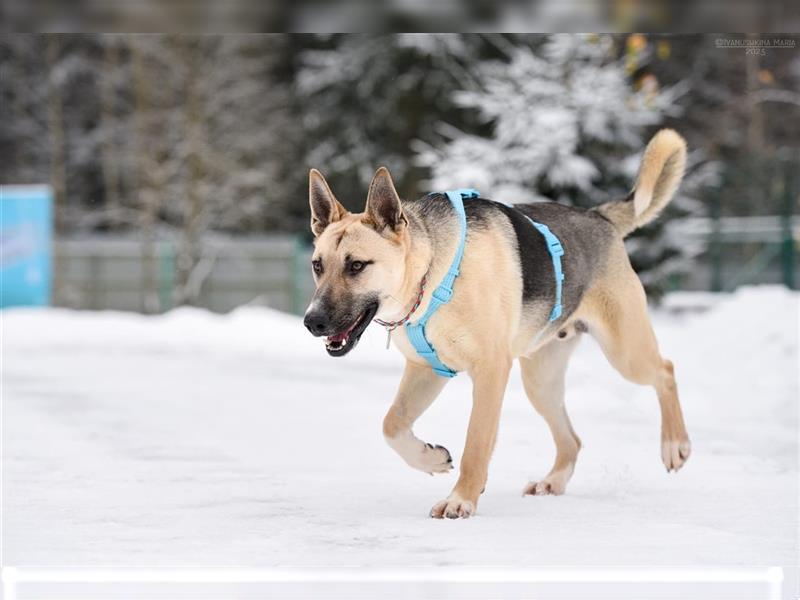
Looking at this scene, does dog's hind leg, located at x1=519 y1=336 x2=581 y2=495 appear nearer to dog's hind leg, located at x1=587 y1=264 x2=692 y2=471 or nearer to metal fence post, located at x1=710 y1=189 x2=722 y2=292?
dog's hind leg, located at x1=587 y1=264 x2=692 y2=471

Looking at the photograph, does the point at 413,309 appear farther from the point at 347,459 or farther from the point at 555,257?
the point at 347,459

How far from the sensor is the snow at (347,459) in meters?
3.78

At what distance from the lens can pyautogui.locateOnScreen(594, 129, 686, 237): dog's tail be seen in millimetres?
5277

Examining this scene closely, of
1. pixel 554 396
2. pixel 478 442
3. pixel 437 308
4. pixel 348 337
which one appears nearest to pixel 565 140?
pixel 554 396

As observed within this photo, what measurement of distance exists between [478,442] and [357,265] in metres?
0.82

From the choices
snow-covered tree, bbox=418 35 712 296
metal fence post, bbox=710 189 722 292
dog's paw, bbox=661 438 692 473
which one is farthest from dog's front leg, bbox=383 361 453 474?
metal fence post, bbox=710 189 722 292

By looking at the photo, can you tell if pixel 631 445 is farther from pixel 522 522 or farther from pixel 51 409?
pixel 51 409

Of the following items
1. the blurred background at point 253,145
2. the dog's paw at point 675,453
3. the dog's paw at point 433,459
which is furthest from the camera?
the blurred background at point 253,145

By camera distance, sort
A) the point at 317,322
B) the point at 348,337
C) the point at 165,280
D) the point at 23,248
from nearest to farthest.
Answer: the point at 317,322 < the point at 348,337 < the point at 23,248 < the point at 165,280

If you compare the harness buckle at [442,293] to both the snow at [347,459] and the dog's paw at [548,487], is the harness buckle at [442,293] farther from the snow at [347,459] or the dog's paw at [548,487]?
the dog's paw at [548,487]

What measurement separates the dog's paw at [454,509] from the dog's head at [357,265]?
716mm

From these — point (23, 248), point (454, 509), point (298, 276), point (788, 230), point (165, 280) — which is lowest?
point (165, 280)

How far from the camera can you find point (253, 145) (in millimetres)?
22641

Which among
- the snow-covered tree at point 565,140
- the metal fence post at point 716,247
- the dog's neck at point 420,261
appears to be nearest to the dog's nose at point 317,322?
the dog's neck at point 420,261
